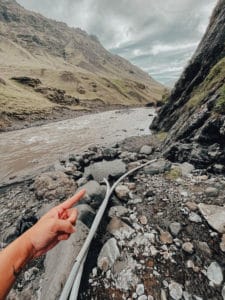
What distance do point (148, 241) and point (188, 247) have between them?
807 millimetres

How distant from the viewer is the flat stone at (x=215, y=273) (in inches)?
131

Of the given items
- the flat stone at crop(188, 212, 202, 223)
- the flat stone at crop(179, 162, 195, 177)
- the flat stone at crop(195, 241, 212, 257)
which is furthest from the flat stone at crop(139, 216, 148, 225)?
the flat stone at crop(179, 162, 195, 177)

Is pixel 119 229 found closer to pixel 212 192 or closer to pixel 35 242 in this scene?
pixel 212 192

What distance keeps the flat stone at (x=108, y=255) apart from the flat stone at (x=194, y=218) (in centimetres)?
188

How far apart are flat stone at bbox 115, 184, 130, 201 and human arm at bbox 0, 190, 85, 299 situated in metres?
4.04

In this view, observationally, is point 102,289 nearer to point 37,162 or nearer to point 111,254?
point 111,254

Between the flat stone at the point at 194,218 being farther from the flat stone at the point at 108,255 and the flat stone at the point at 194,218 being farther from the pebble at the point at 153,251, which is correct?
the flat stone at the point at 108,255

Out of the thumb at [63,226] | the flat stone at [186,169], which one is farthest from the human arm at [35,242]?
the flat stone at [186,169]

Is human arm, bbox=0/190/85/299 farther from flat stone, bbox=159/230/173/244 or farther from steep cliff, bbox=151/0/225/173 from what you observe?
steep cliff, bbox=151/0/225/173

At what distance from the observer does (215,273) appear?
3.44 meters

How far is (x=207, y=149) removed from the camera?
777cm

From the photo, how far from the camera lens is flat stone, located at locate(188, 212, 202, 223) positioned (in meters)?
4.64

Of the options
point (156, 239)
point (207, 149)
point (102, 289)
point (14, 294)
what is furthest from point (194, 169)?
point (14, 294)

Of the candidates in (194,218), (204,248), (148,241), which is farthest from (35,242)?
(194,218)
